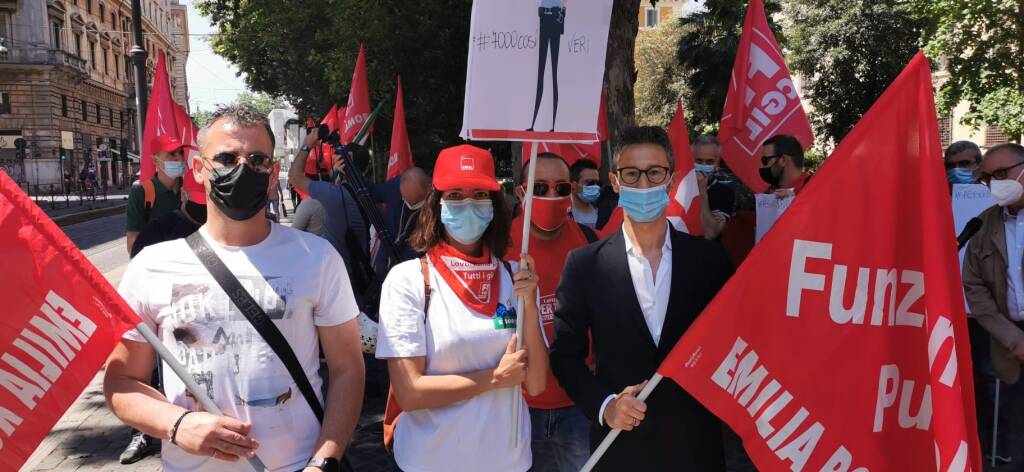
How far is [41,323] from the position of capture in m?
1.91

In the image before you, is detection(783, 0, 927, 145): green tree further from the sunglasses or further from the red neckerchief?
the red neckerchief

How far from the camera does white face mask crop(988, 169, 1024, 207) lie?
3988 mm

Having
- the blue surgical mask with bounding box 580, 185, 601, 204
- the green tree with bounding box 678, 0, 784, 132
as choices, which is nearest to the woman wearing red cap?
the blue surgical mask with bounding box 580, 185, 601, 204

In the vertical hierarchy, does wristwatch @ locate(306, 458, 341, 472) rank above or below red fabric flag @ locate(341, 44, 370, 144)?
below

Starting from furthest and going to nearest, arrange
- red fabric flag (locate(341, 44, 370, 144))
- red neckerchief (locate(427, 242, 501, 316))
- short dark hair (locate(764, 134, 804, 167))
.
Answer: red fabric flag (locate(341, 44, 370, 144)), short dark hair (locate(764, 134, 804, 167)), red neckerchief (locate(427, 242, 501, 316))

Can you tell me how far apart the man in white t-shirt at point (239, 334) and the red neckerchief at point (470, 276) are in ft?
1.19

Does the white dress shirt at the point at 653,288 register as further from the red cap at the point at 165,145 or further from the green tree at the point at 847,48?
the green tree at the point at 847,48

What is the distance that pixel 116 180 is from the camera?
5294 cm

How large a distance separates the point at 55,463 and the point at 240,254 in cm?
376

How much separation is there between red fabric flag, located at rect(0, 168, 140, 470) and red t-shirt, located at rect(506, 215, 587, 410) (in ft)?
5.39

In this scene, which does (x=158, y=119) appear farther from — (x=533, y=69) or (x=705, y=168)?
(x=533, y=69)

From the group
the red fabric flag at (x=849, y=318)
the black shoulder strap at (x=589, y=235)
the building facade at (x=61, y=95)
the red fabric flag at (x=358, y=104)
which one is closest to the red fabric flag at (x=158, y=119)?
the red fabric flag at (x=358, y=104)

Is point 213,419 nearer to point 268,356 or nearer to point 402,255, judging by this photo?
point 268,356

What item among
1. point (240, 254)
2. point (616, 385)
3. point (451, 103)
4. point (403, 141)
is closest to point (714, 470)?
point (616, 385)
